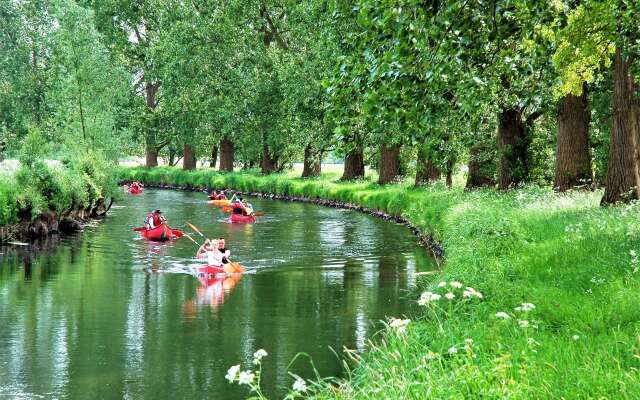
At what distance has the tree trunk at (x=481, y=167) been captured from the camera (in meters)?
32.8

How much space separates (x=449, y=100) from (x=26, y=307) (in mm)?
10549

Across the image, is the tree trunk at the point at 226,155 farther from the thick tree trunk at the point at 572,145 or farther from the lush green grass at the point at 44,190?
the thick tree trunk at the point at 572,145

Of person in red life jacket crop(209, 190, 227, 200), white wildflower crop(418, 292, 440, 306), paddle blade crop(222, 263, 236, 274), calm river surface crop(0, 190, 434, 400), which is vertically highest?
person in red life jacket crop(209, 190, 227, 200)

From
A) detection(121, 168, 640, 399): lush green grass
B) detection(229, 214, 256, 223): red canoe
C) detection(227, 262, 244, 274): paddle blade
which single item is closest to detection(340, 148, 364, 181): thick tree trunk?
detection(229, 214, 256, 223): red canoe

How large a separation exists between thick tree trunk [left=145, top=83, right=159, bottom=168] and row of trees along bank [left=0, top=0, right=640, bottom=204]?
0.15 metres

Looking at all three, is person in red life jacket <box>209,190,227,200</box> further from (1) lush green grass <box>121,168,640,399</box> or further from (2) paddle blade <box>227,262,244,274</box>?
(2) paddle blade <box>227,262,244,274</box>

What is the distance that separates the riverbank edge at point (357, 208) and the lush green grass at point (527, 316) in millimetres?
792

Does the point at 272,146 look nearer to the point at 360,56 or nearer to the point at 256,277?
the point at 256,277

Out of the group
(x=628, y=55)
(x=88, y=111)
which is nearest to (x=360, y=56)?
(x=628, y=55)

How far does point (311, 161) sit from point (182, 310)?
123ft

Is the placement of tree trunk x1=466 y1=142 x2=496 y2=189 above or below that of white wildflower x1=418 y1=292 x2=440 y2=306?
above

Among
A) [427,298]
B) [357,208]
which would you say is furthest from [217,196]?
[427,298]

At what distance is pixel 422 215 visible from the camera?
29.6 m

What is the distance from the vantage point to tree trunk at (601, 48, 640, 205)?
19.9 m
